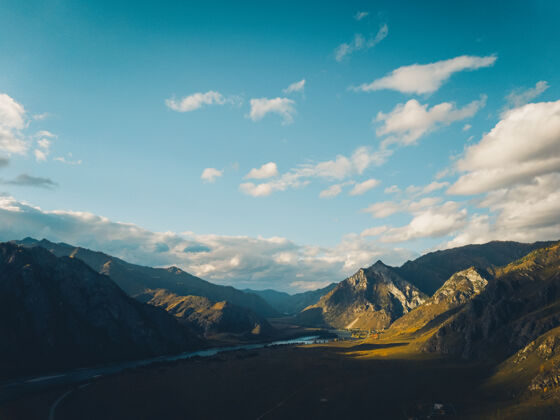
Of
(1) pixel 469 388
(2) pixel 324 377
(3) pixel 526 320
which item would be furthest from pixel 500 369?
(2) pixel 324 377

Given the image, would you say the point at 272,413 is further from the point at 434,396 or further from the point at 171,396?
the point at 434,396

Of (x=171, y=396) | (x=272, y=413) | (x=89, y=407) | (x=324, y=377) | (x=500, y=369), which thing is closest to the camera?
(x=272, y=413)

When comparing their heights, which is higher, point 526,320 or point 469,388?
point 526,320

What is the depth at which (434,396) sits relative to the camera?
129625mm

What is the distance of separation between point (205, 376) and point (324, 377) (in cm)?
6888

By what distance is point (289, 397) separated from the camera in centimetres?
13762

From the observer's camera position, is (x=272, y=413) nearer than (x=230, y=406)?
Yes

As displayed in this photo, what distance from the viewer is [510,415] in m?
102

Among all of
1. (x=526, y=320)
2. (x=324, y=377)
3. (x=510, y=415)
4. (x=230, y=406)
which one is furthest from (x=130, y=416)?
(x=526, y=320)

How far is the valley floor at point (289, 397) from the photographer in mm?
115625

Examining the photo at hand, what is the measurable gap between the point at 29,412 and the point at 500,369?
695ft

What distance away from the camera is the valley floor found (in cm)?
11562

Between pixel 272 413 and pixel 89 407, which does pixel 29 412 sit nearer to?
pixel 89 407

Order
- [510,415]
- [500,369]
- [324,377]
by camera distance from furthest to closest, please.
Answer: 1. [324,377]
2. [500,369]
3. [510,415]
